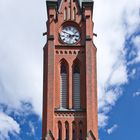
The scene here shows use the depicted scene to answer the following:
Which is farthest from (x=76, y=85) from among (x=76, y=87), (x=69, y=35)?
(x=69, y=35)

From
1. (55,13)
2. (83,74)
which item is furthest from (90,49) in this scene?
(55,13)

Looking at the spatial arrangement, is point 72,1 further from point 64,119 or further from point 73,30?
point 64,119

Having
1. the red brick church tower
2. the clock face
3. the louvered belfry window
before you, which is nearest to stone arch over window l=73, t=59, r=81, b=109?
the red brick church tower

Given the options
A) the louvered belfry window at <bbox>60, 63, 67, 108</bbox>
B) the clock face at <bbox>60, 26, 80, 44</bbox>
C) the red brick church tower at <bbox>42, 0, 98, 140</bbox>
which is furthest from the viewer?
the clock face at <bbox>60, 26, 80, 44</bbox>

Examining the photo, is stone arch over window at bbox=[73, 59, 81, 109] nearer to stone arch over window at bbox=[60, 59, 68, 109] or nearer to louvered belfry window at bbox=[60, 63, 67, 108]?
stone arch over window at bbox=[60, 59, 68, 109]

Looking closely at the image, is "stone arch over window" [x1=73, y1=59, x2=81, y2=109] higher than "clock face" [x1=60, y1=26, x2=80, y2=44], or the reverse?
"clock face" [x1=60, y1=26, x2=80, y2=44]

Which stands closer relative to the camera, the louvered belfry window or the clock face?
the louvered belfry window

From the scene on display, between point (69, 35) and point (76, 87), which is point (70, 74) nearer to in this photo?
point (76, 87)

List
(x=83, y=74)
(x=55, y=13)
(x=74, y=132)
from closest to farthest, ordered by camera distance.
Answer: (x=74, y=132)
(x=83, y=74)
(x=55, y=13)

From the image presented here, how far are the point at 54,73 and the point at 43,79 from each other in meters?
1.51

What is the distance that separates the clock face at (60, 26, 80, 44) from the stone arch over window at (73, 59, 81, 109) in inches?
112

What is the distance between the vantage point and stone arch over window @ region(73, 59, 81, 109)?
2243 inches

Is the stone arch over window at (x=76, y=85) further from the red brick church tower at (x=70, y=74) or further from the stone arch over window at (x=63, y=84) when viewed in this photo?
the stone arch over window at (x=63, y=84)

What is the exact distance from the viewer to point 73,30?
2422 inches
